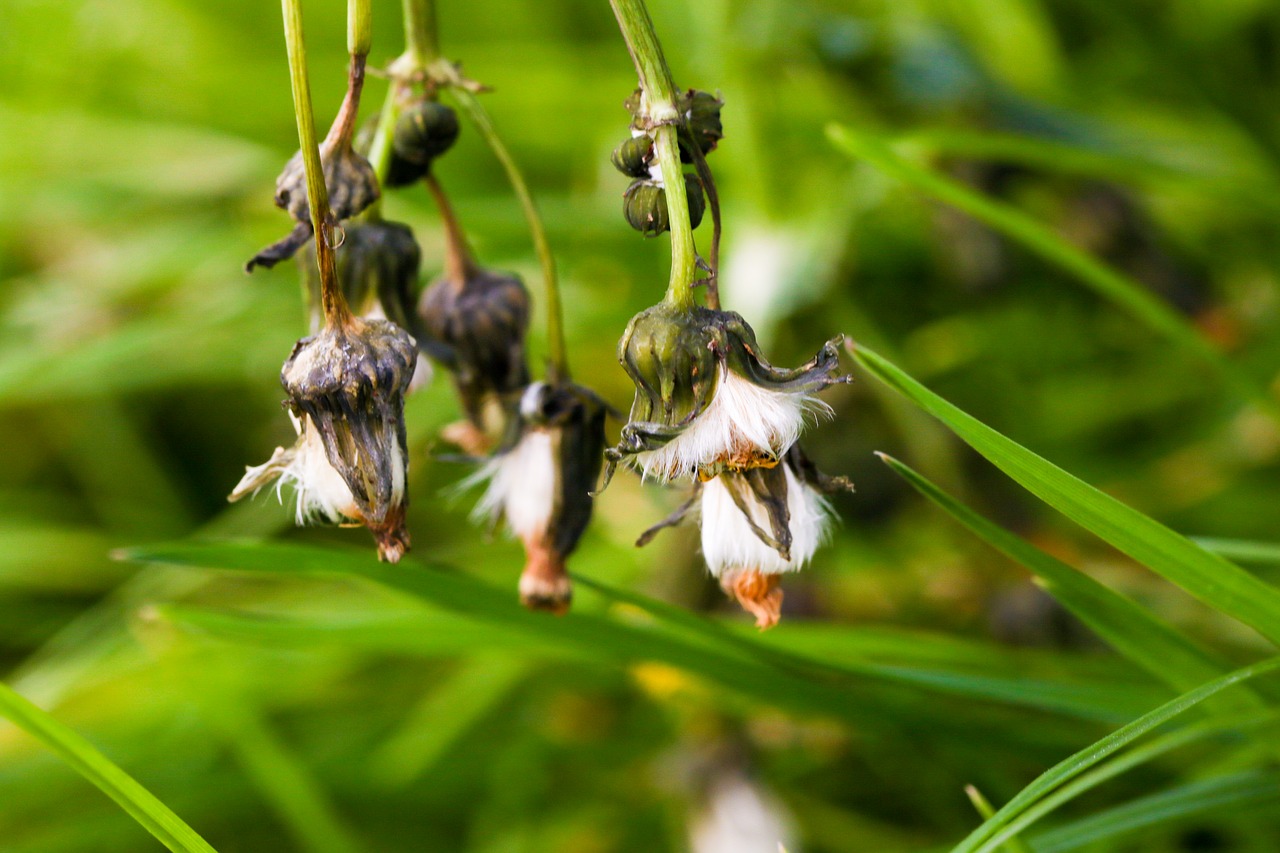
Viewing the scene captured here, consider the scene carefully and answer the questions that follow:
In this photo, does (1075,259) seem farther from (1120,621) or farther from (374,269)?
(374,269)

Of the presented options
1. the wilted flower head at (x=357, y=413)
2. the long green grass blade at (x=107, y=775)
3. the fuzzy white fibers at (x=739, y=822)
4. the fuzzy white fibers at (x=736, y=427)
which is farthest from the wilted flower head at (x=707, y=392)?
the fuzzy white fibers at (x=739, y=822)

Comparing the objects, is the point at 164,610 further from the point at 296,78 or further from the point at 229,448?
the point at 229,448

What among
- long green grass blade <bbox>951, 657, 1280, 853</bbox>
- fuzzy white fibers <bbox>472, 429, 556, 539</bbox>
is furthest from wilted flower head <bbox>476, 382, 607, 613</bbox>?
long green grass blade <bbox>951, 657, 1280, 853</bbox>

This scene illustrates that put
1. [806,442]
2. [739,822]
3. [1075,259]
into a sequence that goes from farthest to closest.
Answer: [806,442]
[739,822]
[1075,259]

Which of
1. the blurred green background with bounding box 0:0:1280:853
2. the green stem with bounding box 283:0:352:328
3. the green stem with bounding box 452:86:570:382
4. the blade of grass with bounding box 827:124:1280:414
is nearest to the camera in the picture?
the green stem with bounding box 283:0:352:328

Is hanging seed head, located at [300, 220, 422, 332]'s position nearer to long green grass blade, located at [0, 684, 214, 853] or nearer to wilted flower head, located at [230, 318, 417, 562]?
wilted flower head, located at [230, 318, 417, 562]

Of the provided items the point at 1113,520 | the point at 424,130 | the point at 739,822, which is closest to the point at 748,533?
the point at 1113,520
